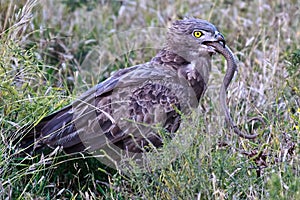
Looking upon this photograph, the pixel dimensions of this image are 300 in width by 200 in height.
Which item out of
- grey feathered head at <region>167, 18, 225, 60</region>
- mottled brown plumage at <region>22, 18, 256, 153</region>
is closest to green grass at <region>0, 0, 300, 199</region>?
mottled brown plumage at <region>22, 18, 256, 153</region>

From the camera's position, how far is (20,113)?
483 centimetres

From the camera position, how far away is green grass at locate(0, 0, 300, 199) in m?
3.96

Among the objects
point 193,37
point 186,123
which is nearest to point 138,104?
point 193,37

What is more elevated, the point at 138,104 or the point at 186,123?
the point at 186,123

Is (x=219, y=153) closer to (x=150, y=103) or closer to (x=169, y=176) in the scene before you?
(x=169, y=176)

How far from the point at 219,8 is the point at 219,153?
3365mm

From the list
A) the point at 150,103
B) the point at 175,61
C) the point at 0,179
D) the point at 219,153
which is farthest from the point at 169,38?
the point at 0,179

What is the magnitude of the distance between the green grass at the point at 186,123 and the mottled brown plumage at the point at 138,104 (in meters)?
0.13

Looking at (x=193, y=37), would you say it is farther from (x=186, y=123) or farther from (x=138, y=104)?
(x=186, y=123)

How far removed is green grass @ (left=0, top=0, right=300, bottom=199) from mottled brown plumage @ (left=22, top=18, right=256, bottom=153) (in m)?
0.13

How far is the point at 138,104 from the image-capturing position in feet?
15.9

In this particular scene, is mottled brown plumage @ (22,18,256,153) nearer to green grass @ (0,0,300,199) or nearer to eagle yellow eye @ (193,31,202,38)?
eagle yellow eye @ (193,31,202,38)

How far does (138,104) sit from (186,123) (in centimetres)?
84

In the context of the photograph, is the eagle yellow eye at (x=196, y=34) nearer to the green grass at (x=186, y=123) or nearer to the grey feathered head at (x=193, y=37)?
the grey feathered head at (x=193, y=37)
